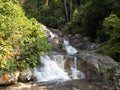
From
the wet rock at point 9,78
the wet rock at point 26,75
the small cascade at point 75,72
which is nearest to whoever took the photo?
the wet rock at point 9,78

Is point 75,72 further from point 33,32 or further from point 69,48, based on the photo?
point 69,48

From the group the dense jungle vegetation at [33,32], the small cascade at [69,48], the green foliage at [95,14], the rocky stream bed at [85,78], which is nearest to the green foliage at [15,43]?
the dense jungle vegetation at [33,32]

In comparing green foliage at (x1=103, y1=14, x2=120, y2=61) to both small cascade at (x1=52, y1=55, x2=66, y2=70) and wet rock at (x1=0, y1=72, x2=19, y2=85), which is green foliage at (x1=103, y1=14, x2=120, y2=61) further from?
wet rock at (x1=0, y1=72, x2=19, y2=85)

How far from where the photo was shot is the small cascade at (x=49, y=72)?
19453 mm

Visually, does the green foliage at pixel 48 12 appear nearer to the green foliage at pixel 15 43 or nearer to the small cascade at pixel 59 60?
the small cascade at pixel 59 60

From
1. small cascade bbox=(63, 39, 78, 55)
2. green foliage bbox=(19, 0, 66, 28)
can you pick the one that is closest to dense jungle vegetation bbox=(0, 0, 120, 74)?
small cascade bbox=(63, 39, 78, 55)

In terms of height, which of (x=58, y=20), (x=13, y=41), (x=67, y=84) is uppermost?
(x=58, y=20)

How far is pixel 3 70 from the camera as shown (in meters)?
16.8

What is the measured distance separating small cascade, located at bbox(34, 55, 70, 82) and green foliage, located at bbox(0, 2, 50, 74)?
123cm

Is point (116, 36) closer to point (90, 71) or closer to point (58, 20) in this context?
point (90, 71)

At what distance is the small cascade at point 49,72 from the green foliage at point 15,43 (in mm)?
1228

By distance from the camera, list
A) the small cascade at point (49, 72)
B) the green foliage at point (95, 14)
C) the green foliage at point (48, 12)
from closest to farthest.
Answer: the small cascade at point (49, 72)
the green foliage at point (95, 14)
the green foliage at point (48, 12)

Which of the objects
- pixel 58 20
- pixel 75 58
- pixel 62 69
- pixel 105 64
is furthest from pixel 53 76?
pixel 58 20

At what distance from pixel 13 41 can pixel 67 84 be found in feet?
15.7
